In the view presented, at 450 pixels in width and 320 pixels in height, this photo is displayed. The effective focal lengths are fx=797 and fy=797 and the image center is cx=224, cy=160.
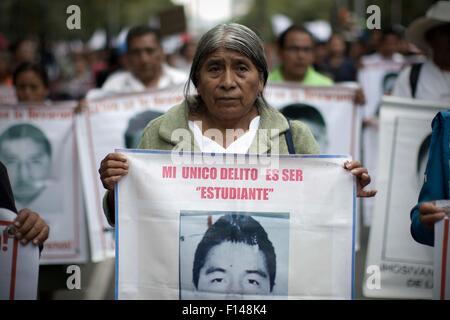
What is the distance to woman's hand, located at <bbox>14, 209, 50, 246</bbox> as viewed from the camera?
336 centimetres

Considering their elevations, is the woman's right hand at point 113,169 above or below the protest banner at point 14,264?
above

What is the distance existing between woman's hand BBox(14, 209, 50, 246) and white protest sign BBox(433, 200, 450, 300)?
1666 millimetres

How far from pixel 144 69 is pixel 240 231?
4204 mm

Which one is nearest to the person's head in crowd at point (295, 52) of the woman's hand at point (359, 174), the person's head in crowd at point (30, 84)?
the person's head in crowd at point (30, 84)

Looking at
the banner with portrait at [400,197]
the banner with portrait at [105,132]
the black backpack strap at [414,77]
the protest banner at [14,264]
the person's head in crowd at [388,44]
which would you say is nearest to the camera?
the protest banner at [14,264]

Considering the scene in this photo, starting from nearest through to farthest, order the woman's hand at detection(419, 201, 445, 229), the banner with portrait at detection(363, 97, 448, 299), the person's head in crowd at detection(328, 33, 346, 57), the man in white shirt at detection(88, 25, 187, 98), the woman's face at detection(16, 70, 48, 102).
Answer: the woman's hand at detection(419, 201, 445, 229) < the banner with portrait at detection(363, 97, 448, 299) < the woman's face at detection(16, 70, 48, 102) < the man in white shirt at detection(88, 25, 187, 98) < the person's head in crowd at detection(328, 33, 346, 57)

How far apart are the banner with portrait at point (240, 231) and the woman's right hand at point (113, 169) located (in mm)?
55

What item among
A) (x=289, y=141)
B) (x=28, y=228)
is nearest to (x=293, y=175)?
(x=289, y=141)

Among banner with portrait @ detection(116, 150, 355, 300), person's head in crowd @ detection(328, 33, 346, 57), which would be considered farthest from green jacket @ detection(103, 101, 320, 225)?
person's head in crowd @ detection(328, 33, 346, 57)

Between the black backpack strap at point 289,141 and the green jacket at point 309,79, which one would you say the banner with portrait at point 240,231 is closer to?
the black backpack strap at point 289,141

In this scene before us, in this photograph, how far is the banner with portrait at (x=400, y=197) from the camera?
522 centimetres

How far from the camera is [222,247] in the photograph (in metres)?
3.29

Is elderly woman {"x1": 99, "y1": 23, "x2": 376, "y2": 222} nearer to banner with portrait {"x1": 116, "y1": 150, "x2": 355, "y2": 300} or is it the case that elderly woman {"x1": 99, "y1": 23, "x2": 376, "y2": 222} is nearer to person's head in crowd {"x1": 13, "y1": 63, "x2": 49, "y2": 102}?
banner with portrait {"x1": 116, "y1": 150, "x2": 355, "y2": 300}

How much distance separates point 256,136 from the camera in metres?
3.44
